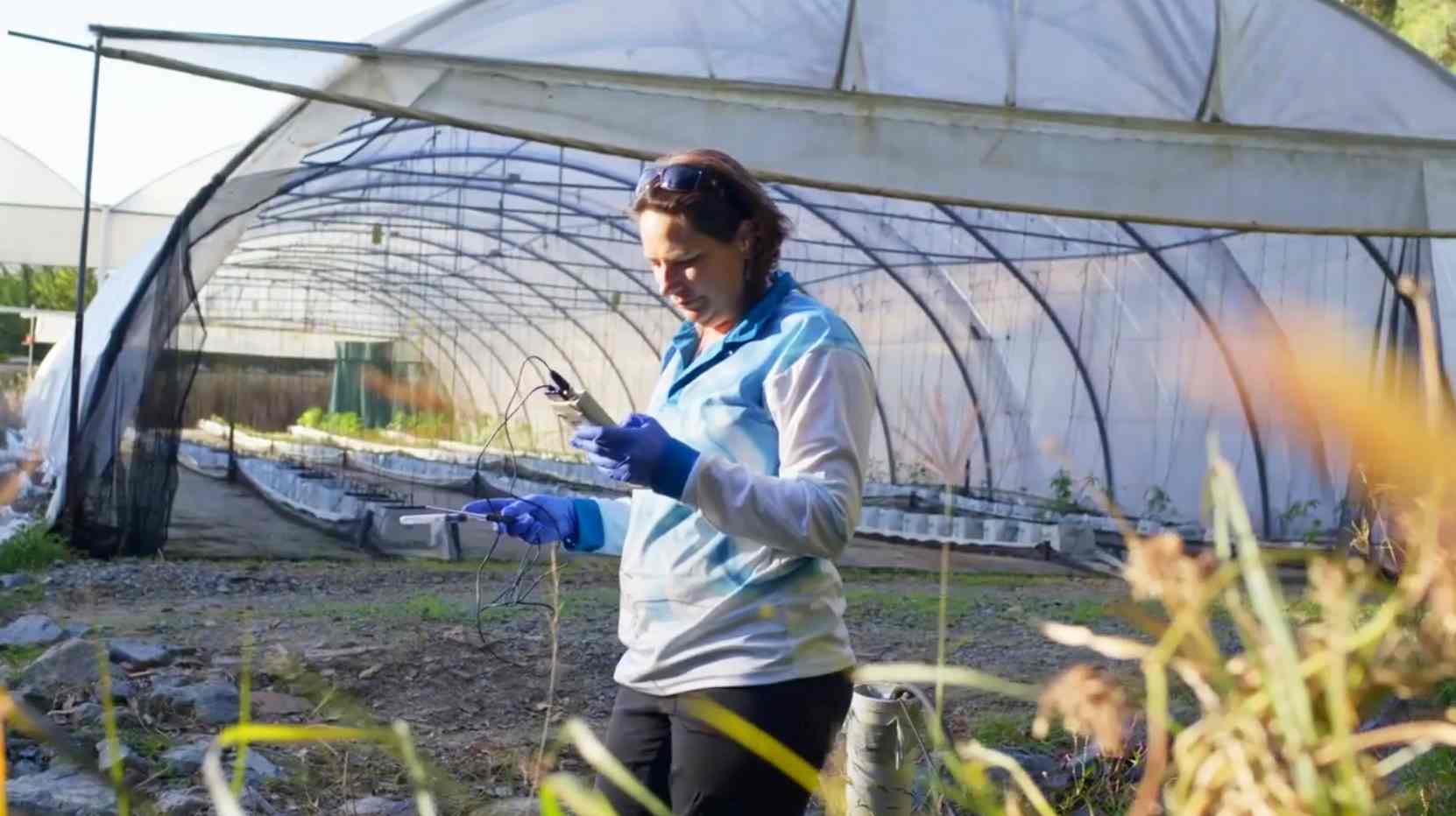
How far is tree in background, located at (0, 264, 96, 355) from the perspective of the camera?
28.0 metres

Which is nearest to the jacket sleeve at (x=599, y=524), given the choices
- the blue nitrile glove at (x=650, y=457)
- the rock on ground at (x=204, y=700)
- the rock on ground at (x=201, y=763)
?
the blue nitrile glove at (x=650, y=457)

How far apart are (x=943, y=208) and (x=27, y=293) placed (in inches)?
906

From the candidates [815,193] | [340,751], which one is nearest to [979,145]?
[340,751]

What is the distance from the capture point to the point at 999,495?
1509 cm

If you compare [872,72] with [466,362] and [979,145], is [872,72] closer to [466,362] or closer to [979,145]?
[979,145]

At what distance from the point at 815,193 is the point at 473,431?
11069 millimetres

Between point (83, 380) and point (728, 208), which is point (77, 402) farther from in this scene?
point (728, 208)

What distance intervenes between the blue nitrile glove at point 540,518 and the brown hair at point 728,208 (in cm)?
51

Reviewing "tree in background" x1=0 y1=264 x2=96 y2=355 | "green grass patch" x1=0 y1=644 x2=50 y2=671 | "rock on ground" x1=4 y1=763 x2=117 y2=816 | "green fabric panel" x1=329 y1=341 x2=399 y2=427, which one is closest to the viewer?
"rock on ground" x1=4 y1=763 x2=117 y2=816

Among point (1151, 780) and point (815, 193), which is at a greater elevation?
point (815, 193)

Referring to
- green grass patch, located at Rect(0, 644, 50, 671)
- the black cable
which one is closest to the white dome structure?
the black cable

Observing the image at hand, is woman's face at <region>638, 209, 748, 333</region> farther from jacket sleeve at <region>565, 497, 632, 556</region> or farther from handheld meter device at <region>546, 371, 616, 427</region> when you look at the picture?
jacket sleeve at <region>565, 497, 632, 556</region>

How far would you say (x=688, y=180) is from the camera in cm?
199

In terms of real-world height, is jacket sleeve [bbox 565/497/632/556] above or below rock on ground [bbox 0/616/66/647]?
above
